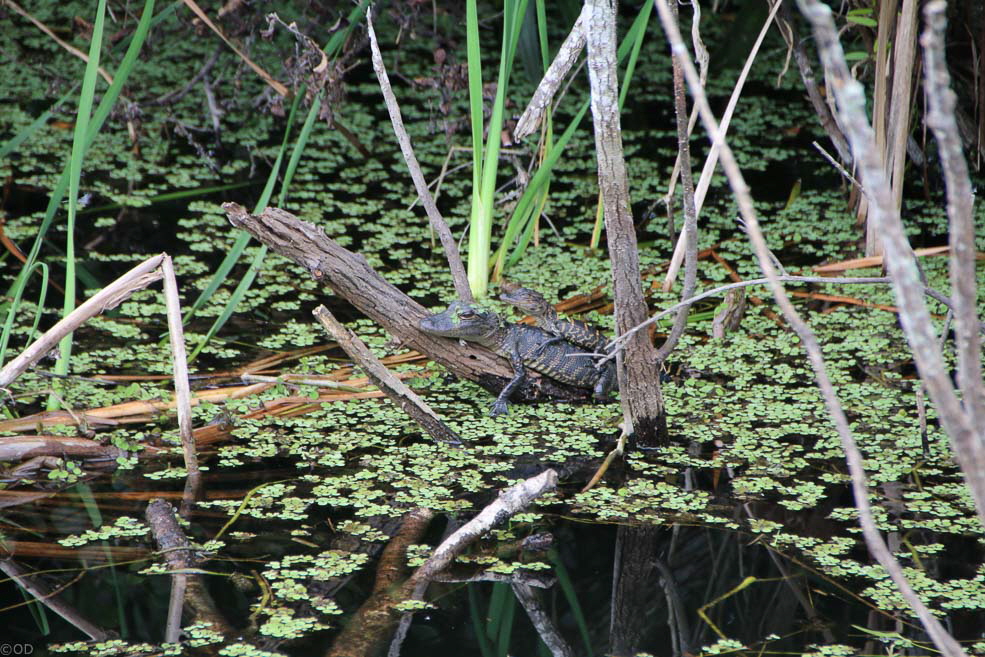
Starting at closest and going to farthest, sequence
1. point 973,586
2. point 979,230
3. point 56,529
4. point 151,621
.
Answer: point 151,621 → point 973,586 → point 56,529 → point 979,230

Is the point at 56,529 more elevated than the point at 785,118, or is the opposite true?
the point at 785,118

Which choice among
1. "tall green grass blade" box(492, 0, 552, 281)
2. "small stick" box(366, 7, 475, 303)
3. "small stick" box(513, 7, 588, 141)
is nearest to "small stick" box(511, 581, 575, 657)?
"small stick" box(366, 7, 475, 303)

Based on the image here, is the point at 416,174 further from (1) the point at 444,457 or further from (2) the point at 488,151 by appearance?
(1) the point at 444,457

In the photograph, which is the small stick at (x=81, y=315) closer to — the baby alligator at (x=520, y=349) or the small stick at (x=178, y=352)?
the small stick at (x=178, y=352)

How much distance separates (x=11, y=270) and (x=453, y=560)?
276 cm

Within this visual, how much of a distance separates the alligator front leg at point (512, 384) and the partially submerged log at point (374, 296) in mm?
39

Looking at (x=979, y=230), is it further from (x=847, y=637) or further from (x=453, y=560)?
(x=453, y=560)

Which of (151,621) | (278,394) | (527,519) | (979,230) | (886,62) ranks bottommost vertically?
(151,621)

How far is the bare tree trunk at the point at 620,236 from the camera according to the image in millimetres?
2607

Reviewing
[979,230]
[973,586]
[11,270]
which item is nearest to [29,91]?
[11,270]

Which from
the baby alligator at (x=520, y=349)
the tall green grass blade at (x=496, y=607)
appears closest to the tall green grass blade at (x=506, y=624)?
the tall green grass blade at (x=496, y=607)

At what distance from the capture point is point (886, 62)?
407 cm

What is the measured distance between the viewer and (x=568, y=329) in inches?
145

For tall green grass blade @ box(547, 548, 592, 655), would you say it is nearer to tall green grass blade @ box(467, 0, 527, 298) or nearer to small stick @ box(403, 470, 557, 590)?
small stick @ box(403, 470, 557, 590)
